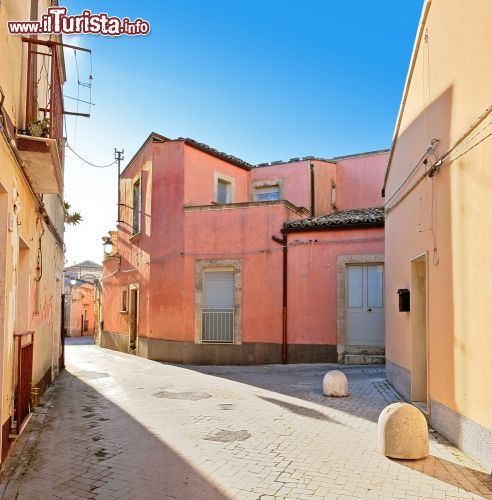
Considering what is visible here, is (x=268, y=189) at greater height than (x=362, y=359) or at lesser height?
greater

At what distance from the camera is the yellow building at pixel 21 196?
502 centimetres

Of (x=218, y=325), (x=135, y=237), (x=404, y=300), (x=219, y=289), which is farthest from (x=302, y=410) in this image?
(x=135, y=237)

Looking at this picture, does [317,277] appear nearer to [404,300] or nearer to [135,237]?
[404,300]

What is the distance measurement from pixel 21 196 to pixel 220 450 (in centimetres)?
395

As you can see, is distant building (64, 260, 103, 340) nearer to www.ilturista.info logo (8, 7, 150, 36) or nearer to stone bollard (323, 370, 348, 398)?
stone bollard (323, 370, 348, 398)

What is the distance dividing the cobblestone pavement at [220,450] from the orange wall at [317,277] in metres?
4.30

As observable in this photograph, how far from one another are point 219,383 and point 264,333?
4.11 m

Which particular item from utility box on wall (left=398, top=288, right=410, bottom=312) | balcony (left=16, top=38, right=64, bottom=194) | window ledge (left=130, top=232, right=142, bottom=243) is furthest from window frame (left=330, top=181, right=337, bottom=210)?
balcony (left=16, top=38, right=64, bottom=194)

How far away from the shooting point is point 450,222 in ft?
19.5

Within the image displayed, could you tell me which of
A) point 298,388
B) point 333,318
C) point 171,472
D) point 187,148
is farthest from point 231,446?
point 187,148

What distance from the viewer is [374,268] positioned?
1391cm

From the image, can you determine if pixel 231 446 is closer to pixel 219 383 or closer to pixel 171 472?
pixel 171 472

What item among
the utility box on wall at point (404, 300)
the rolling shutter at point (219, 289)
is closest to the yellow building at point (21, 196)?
the utility box on wall at point (404, 300)

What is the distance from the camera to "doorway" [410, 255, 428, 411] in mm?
7836
